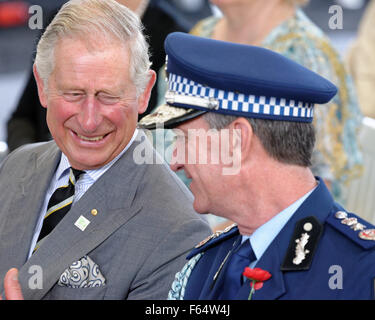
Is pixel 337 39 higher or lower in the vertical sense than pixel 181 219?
lower

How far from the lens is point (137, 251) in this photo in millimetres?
2150

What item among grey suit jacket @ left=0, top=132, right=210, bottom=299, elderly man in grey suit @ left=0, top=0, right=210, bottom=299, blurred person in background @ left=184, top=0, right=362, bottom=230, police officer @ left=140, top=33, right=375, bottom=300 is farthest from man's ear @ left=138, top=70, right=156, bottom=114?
blurred person in background @ left=184, top=0, right=362, bottom=230

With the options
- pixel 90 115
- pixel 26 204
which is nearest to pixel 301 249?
pixel 90 115

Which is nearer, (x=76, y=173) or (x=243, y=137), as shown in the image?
(x=243, y=137)

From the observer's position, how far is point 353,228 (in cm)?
174

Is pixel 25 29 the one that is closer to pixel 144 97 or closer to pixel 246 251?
pixel 144 97

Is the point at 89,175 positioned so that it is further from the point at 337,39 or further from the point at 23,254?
the point at 337,39

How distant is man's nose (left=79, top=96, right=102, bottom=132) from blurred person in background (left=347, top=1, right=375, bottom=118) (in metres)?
2.86

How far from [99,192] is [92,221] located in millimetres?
89

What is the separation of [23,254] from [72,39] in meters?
0.63

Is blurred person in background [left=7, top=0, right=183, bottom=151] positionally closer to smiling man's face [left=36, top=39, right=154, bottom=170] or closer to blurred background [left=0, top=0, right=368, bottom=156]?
smiling man's face [left=36, top=39, right=154, bottom=170]

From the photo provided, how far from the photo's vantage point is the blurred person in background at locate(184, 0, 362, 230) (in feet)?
10.3
